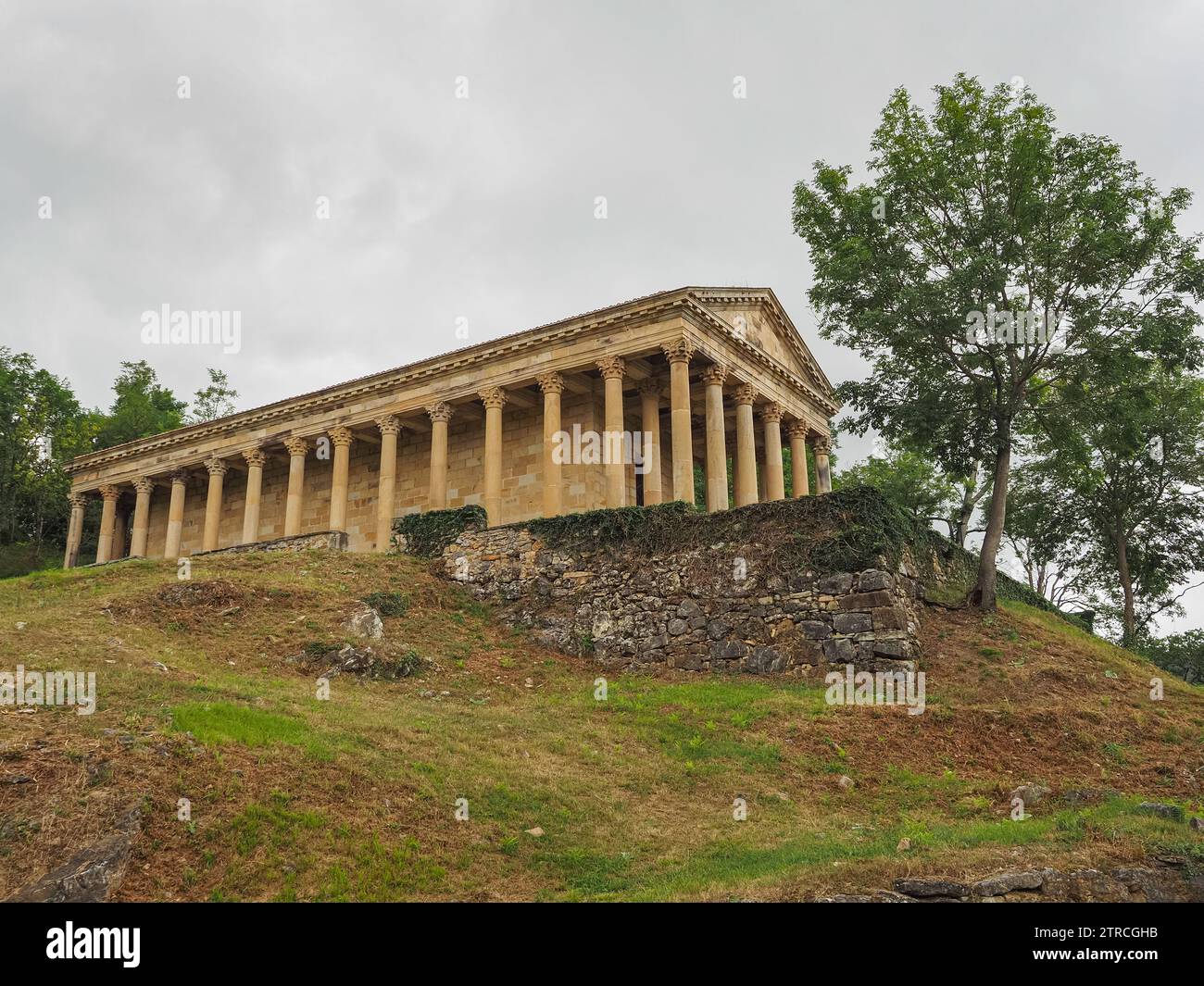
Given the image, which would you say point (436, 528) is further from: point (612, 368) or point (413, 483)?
point (413, 483)

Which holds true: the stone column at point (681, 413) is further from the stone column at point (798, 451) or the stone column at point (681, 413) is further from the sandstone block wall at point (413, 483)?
the stone column at point (798, 451)

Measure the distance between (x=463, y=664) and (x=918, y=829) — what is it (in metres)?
11.3

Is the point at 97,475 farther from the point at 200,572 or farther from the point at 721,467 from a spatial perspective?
the point at 721,467

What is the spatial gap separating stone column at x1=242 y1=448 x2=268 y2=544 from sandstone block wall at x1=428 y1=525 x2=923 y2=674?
1934cm

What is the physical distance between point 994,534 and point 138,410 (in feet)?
165

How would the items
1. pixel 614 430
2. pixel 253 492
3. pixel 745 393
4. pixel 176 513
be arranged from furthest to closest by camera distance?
pixel 176 513
pixel 253 492
pixel 745 393
pixel 614 430

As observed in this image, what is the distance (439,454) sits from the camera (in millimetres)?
35531

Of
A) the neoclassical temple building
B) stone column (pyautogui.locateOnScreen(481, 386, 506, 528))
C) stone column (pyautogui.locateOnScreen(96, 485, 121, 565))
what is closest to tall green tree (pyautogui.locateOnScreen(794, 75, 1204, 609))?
the neoclassical temple building

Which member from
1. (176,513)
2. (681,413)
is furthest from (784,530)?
(176,513)

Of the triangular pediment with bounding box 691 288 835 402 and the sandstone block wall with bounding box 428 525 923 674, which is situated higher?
the triangular pediment with bounding box 691 288 835 402

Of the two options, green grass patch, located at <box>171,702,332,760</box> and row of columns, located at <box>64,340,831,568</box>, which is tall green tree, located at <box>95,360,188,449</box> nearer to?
row of columns, located at <box>64,340,831,568</box>

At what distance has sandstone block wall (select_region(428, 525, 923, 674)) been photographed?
19.9 m

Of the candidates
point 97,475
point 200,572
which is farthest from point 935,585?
point 97,475

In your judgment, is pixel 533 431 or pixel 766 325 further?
pixel 533 431
